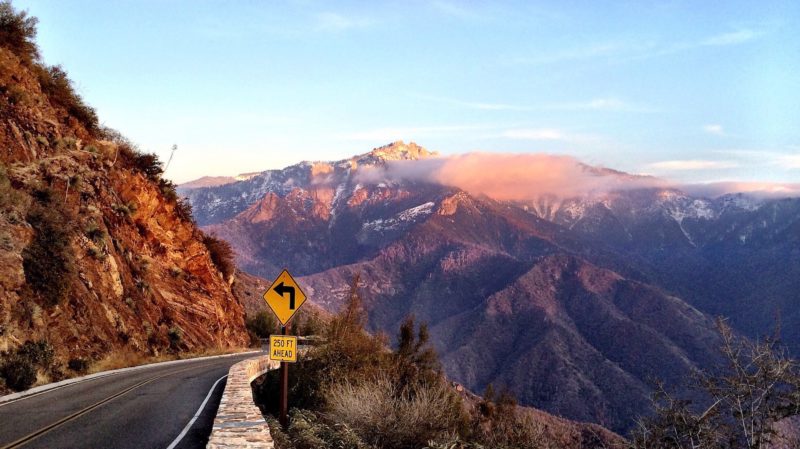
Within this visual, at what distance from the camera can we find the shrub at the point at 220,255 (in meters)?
43.2

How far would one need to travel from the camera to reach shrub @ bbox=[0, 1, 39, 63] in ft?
94.9

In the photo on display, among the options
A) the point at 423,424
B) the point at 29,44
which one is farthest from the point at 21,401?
the point at 29,44

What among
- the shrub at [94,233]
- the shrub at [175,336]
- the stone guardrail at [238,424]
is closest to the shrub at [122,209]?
the shrub at [94,233]

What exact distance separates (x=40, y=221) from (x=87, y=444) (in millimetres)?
14298

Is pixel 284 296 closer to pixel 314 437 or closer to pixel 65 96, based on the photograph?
pixel 314 437

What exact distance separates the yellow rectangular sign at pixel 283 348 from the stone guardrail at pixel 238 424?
3.95 feet

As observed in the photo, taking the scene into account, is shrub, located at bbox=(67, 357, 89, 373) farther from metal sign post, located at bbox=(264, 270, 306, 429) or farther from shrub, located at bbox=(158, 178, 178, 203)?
shrub, located at bbox=(158, 178, 178, 203)

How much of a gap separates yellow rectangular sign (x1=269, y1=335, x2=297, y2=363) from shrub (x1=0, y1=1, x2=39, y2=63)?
2530 cm

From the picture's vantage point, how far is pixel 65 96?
31953mm

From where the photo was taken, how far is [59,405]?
43.4 ft

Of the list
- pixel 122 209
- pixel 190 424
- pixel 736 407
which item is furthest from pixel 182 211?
pixel 736 407

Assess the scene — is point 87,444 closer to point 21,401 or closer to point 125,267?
point 21,401

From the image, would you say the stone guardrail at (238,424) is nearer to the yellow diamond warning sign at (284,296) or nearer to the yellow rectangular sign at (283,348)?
the yellow rectangular sign at (283,348)

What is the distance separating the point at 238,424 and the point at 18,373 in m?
8.01
